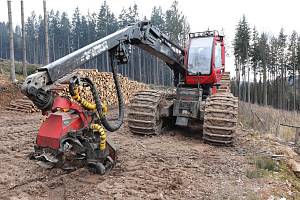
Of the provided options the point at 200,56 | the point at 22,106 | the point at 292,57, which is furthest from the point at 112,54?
the point at 292,57

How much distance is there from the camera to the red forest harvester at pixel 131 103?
5.14 meters

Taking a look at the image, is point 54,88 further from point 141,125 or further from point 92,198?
point 141,125

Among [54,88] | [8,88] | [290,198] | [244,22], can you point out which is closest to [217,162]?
[290,198]

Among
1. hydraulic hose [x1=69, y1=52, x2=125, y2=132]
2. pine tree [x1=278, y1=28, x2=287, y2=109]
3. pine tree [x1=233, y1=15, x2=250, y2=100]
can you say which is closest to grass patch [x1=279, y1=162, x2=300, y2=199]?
hydraulic hose [x1=69, y1=52, x2=125, y2=132]

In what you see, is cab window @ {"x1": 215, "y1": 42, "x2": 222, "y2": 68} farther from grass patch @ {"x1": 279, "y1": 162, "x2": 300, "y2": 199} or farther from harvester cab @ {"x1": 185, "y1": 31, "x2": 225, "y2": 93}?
grass patch @ {"x1": 279, "y1": 162, "x2": 300, "y2": 199}

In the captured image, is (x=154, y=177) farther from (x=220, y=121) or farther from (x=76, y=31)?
(x=76, y=31)

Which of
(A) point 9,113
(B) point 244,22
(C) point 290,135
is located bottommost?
(C) point 290,135

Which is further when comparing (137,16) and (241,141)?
(137,16)

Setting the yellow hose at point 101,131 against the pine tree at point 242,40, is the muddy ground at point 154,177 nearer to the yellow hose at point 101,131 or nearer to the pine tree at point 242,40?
the yellow hose at point 101,131

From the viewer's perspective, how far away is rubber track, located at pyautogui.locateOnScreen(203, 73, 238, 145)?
323 inches

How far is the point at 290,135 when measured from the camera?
18.1m

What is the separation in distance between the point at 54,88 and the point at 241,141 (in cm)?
584

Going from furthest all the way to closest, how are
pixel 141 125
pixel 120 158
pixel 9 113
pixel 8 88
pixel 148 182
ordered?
pixel 8 88
pixel 9 113
pixel 141 125
pixel 120 158
pixel 148 182

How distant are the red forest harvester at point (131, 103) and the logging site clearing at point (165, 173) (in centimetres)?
31
